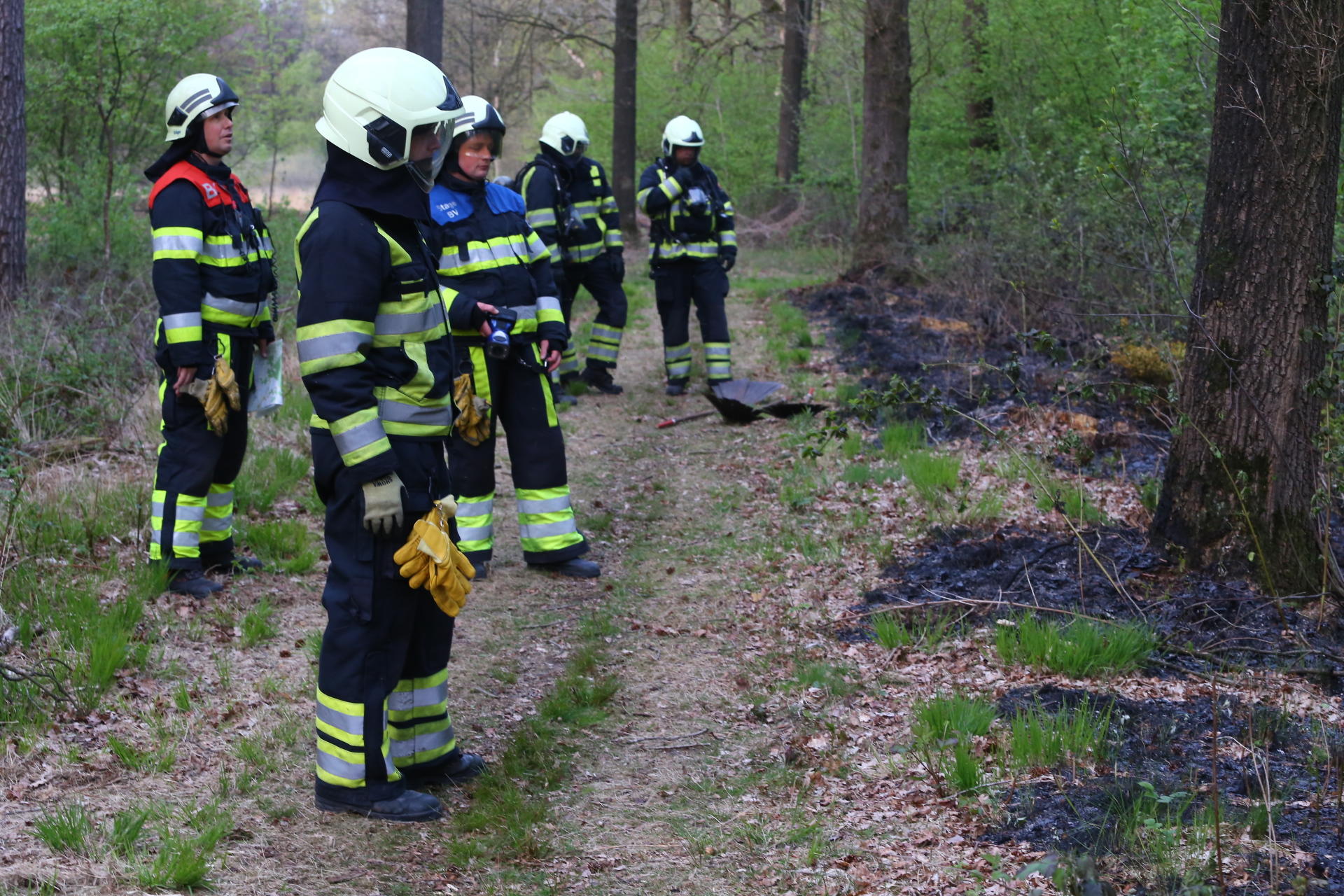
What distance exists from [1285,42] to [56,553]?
6331 mm

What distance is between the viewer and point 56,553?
19.6 feet

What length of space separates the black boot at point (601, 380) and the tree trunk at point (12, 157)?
5.19m

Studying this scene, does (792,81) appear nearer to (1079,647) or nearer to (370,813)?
(1079,647)

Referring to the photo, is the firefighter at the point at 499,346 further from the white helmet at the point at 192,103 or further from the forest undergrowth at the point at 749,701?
the white helmet at the point at 192,103

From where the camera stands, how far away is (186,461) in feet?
19.0

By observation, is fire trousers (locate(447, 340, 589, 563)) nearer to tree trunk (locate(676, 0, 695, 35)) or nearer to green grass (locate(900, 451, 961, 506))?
green grass (locate(900, 451, 961, 506))

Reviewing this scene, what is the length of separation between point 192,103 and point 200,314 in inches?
40.3

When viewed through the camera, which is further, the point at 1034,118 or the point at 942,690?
the point at 1034,118

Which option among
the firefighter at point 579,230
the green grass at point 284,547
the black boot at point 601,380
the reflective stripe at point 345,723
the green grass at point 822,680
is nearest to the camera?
the reflective stripe at point 345,723

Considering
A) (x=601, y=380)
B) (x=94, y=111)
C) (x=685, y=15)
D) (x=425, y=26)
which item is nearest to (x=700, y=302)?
(x=601, y=380)

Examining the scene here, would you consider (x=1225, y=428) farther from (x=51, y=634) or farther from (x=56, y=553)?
(x=56, y=553)

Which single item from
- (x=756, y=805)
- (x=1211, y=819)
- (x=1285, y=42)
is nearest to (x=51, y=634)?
(x=756, y=805)

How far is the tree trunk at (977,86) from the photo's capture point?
17.9 meters

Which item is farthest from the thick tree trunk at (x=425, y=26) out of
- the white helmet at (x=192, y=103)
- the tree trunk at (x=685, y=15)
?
the tree trunk at (x=685, y=15)
